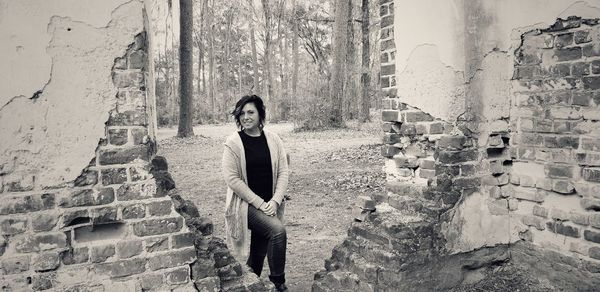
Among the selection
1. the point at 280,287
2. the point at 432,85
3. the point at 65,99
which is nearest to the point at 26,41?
the point at 65,99

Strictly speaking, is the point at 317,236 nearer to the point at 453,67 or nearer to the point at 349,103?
the point at 453,67

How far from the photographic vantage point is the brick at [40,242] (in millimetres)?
2314

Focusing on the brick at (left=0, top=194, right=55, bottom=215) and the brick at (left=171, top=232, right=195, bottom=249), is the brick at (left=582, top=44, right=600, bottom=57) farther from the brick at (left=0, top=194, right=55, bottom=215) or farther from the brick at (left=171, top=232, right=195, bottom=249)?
the brick at (left=0, top=194, right=55, bottom=215)

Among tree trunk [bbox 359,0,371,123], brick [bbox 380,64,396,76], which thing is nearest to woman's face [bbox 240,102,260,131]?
brick [bbox 380,64,396,76]

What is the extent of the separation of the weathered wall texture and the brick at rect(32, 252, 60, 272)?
205 centimetres

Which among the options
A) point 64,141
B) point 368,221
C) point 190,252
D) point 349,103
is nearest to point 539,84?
point 368,221

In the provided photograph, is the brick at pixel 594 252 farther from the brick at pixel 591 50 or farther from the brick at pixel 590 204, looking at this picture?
the brick at pixel 591 50

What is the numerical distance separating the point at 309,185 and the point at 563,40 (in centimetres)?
553

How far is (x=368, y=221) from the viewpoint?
3.73 metres

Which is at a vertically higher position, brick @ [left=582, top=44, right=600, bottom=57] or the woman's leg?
brick @ [left=582, top=44, right=600, bottom=57]

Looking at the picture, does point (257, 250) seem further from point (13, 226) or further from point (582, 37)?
point (582, 37)

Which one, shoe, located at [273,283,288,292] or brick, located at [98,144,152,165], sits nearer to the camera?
brick, located at [98,144,152,165]

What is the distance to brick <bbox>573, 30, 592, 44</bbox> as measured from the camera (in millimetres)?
2971

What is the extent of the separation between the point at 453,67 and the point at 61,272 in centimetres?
304
